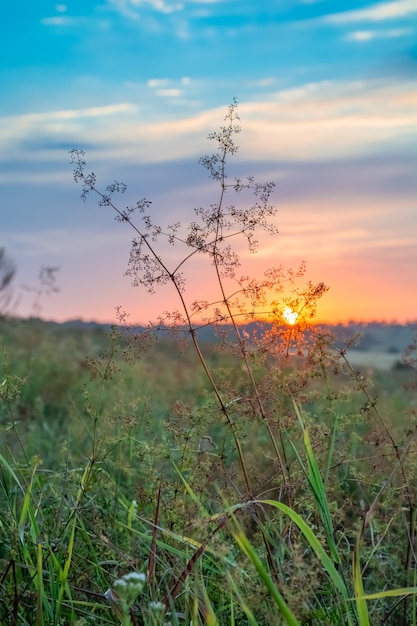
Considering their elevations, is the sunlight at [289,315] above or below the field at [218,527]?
above

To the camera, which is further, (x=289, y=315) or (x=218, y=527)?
(x=289, y=315)

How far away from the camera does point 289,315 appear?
2.56m

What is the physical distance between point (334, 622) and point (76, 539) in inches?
44.4

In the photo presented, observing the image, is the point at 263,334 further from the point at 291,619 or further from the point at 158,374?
the point at 158,374

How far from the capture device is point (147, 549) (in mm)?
2938

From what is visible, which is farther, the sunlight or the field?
the sunlight

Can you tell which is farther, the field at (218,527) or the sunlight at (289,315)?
the sunlight at (289,315)

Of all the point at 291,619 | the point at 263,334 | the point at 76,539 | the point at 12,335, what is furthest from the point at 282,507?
the point at 12,335

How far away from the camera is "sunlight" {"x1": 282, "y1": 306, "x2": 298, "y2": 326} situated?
2559 mm

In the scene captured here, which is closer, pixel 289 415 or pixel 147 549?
pixel 289 415

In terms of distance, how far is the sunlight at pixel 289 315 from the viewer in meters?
2.56

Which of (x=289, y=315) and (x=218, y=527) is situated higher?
(x=289, y=315)

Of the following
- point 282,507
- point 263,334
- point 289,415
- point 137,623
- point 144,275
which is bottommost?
point 137,623

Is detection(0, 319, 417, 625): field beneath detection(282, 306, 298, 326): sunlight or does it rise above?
beneath
